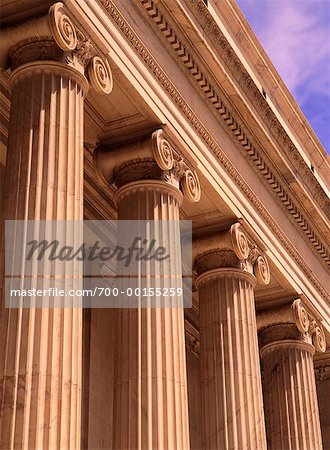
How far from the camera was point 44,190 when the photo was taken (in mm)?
26109

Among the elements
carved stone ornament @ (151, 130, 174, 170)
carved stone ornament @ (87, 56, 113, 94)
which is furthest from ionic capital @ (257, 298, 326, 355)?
carved stone ornament @ (87, 56, 113, 94)

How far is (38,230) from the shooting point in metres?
25.5

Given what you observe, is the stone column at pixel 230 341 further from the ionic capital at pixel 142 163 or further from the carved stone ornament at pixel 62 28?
the carved stone ornament at pixel 62 28

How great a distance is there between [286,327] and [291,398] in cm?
367

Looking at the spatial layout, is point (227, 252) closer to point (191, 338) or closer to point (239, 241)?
point (239, 241)

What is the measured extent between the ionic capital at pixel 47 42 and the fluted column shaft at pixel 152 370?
6.93 m

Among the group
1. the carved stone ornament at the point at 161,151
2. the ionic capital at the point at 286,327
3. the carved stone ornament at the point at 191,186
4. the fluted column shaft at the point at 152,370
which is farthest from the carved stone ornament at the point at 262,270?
the carved stone ornament at the point at 161,151

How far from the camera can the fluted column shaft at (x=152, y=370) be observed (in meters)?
29.8

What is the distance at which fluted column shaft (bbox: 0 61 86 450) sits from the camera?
2283 cm

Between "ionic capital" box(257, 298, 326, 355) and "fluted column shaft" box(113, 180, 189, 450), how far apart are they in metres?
14.5

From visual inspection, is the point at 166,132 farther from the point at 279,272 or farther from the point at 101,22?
the point at 279,272

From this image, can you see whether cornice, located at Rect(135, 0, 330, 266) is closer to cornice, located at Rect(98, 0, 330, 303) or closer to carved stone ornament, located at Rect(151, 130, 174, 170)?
cornice, located at Rect(98, 0, 330, 303)

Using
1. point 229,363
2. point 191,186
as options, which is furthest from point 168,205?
point 229,363

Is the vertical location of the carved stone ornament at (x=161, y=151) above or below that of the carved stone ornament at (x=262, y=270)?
above
